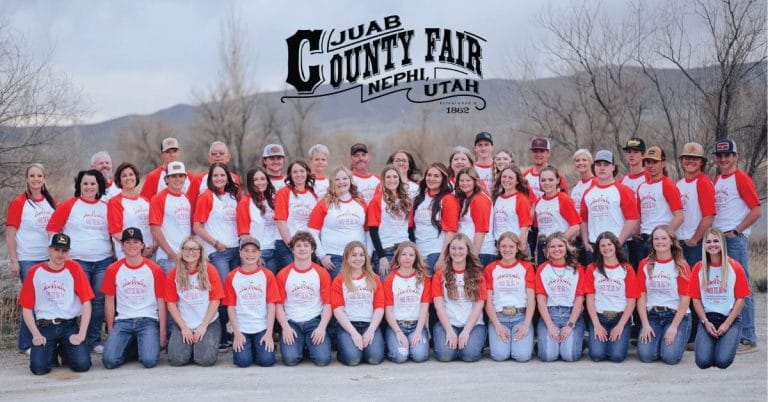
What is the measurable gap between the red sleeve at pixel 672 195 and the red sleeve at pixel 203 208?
4676 mm

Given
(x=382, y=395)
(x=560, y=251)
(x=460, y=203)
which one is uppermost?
(x=460, y=203)

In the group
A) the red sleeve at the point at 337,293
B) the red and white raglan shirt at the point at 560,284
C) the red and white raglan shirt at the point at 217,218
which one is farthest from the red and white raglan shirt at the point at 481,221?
the red and white raglan shirt at the point at 217,218

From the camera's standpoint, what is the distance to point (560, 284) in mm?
7754

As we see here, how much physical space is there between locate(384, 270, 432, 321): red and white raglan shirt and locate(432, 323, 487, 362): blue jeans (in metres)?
0.29

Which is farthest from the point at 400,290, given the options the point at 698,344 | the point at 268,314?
the point at 698,344

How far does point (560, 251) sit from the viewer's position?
7734mm

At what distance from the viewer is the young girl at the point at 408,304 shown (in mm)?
7625

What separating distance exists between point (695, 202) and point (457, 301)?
265 centimetres

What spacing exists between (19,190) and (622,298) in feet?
33.2

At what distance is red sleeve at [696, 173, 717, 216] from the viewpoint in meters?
7.91

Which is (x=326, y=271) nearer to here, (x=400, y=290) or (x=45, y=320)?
(x=400, y=290)

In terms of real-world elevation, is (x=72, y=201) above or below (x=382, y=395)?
above

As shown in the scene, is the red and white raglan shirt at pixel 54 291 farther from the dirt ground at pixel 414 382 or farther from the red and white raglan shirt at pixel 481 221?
the red and white raglan shirt at pixel 481 221

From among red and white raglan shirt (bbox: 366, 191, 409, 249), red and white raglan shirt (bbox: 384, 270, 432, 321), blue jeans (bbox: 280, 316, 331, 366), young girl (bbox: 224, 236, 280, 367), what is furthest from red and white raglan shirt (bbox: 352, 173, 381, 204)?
blue jeans (bbox: 280, 316, 331, 366)
